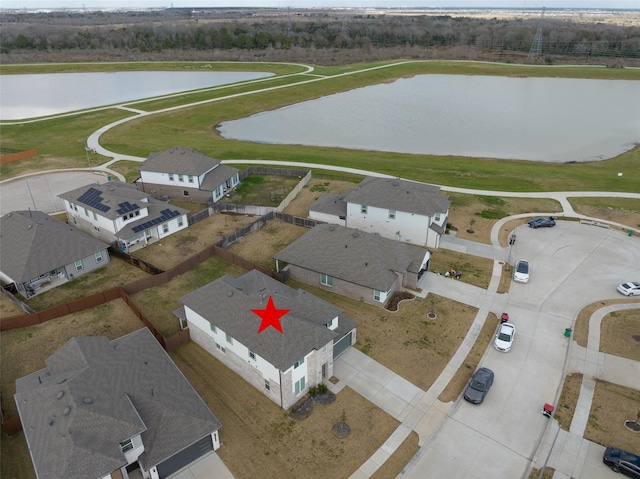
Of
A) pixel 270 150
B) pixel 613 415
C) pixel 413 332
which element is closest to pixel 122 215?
pixel 413 332

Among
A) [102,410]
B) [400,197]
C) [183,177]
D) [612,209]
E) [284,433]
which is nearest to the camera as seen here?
[102,410]

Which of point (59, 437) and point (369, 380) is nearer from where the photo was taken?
point (59, 437)

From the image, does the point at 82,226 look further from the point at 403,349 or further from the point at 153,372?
the point at 403,349

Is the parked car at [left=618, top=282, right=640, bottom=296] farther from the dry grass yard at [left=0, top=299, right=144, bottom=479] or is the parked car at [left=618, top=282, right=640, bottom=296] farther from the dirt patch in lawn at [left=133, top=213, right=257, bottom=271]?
the dry grass yard at [left=0, top=299, right=144, bottom=479]

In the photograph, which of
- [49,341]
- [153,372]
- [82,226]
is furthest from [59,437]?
[82,226]

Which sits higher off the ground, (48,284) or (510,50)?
(510,50)

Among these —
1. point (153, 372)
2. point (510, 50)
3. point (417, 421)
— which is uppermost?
point (510, 50)

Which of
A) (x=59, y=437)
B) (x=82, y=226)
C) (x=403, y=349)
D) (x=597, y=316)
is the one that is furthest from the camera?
(x=82, y=226)

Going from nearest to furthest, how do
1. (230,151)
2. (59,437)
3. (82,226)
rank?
1. (59,437)
2. (82,226)
3. (230,151)

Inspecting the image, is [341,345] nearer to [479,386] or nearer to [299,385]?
[299,385]
